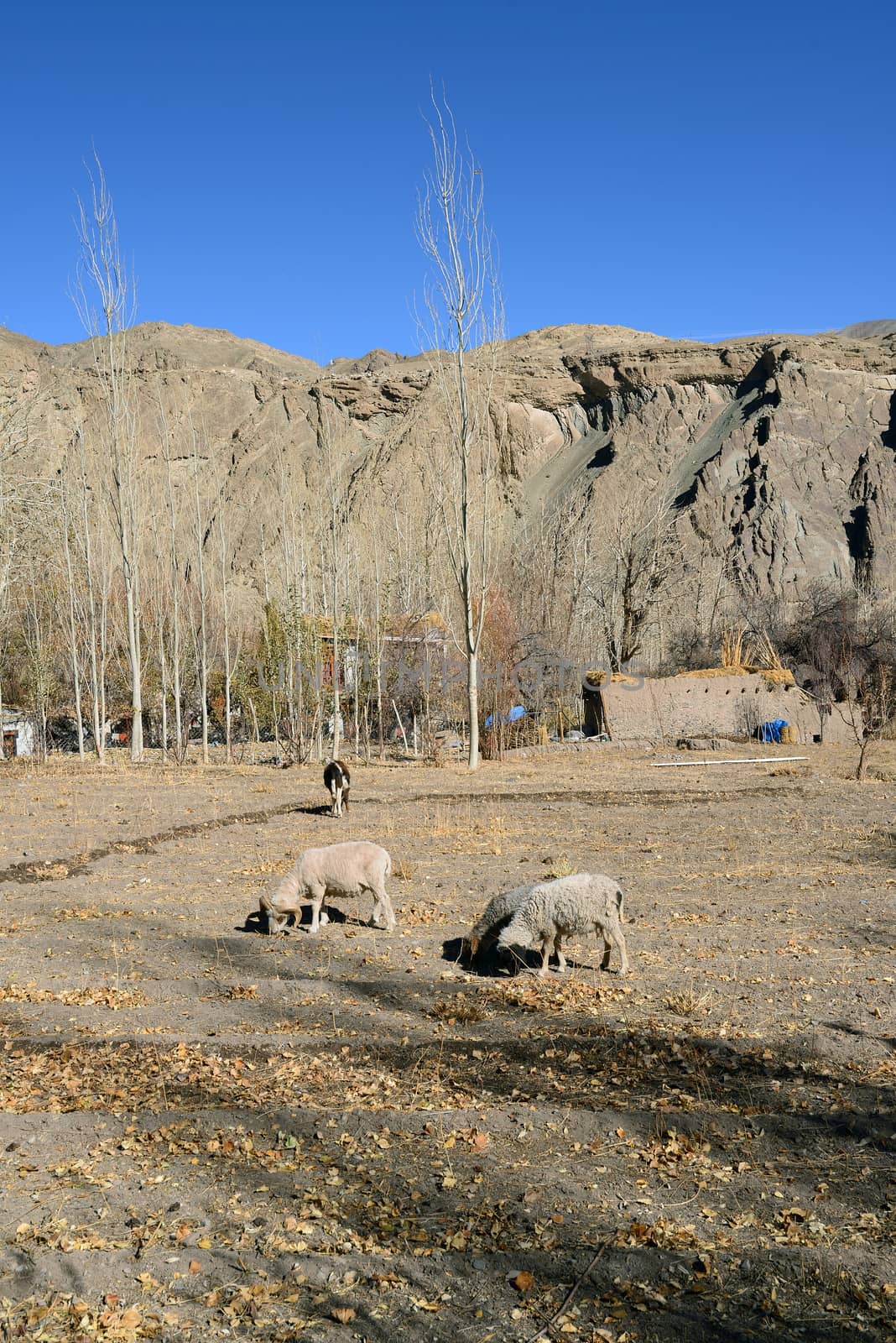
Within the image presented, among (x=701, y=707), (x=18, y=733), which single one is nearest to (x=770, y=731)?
(x=701, y=707)

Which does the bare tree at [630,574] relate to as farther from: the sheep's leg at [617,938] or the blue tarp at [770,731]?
the sheep's leg at [617,938]

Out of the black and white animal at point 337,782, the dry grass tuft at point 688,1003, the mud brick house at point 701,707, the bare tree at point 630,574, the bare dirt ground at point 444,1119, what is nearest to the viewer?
the bare dirt ground at point 444,1119

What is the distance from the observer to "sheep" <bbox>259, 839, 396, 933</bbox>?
992cm

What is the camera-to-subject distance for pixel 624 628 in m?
49.6

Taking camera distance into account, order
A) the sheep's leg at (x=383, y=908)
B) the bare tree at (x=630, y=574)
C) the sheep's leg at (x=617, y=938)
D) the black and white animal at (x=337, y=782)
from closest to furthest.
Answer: the sheep's leg at (x=617, y=938), the sheep's leg at (x=383, y=908), the black and white animal at (x=337, y=782), the bare tree at (x=630, y=574)

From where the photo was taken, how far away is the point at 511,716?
33094 millimetres

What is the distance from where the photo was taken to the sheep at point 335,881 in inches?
391

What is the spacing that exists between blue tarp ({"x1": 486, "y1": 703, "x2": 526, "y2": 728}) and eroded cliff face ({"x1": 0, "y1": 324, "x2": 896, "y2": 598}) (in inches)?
1336

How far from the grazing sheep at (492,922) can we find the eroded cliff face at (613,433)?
58.7 m

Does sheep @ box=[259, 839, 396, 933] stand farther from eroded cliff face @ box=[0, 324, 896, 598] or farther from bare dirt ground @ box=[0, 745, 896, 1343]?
eroded cliff face @ box=[0, 324, 896, 598]

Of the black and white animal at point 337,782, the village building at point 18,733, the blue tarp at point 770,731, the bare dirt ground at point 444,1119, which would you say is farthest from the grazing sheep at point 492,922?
the village building at point 18,733

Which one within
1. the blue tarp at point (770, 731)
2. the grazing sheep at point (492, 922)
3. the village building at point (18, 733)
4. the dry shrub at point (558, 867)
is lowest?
the dry shrub at point (558, 867)

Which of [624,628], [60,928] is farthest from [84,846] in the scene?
[624,628]

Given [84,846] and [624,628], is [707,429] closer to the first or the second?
[624,628]
